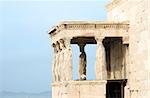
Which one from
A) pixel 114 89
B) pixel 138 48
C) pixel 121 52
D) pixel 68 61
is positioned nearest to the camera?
pixel 138 48

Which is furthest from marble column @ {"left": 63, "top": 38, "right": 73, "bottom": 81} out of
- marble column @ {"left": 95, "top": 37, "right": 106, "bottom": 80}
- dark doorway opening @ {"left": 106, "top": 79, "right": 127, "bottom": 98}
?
dark doorway opening @ {"left": 106, "top": 79, "right": 127, "bottom": 98}

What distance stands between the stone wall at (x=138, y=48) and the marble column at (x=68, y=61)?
2.60 metres

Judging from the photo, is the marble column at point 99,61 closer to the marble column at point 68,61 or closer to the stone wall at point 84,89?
the stone wall at point 84,89

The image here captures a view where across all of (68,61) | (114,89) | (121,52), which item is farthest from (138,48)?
(114,89)

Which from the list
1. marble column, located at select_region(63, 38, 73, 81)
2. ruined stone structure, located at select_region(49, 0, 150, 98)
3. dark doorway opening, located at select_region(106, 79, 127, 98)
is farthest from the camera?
dark doorway opening, located at select_region(106, 79, 127, 98)

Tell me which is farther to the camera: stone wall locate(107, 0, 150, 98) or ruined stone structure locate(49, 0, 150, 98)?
ruined stone structure locate(49, 0, 150, 98)

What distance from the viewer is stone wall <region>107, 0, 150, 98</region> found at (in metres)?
22.3

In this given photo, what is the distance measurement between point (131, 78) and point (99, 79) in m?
1.40

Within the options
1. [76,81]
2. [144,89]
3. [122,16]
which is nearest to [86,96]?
[76,81]

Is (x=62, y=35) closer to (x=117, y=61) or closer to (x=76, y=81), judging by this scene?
(x=76, y=81)

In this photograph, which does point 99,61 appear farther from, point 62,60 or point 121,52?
point 121,52

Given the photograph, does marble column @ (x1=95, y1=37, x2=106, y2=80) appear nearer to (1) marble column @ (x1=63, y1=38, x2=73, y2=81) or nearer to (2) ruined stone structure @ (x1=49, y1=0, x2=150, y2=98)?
(2) ruined stone structure @ (x1=49, y1=0, x2=150, y2=98)

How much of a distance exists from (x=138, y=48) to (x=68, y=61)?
301 centimetres

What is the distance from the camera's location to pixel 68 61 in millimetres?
23656
